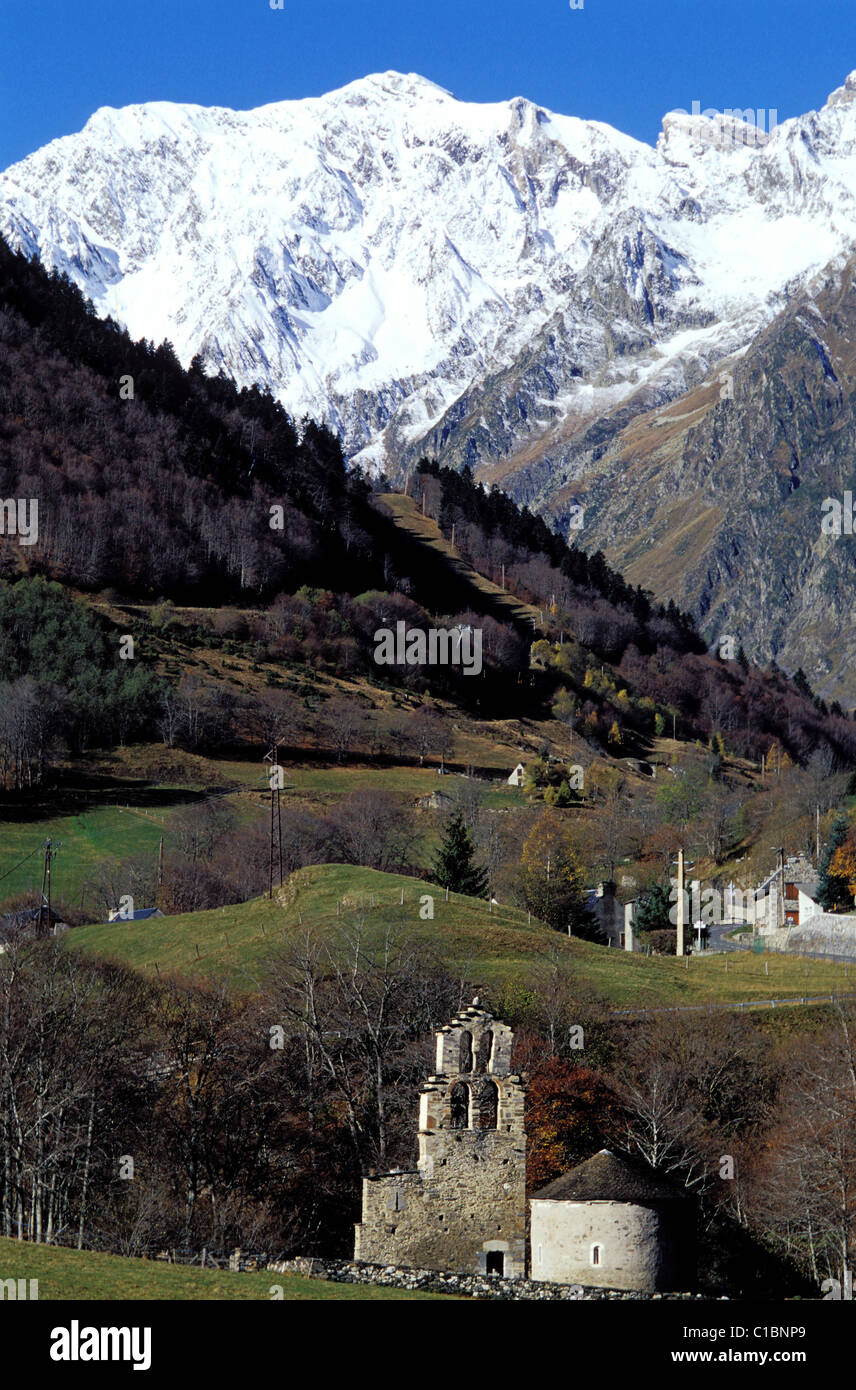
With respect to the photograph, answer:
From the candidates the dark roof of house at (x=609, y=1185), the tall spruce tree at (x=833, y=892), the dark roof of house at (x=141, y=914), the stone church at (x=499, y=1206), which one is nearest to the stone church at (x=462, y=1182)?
the stone church at (x=499, y=1206)

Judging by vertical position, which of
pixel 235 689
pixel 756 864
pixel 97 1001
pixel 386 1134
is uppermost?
pixel 235 689

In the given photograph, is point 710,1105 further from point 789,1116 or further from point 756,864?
point 756,864

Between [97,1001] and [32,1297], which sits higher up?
[97,1001]

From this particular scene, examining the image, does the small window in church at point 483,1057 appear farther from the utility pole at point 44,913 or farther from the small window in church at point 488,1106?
the utility pole at point 44,913

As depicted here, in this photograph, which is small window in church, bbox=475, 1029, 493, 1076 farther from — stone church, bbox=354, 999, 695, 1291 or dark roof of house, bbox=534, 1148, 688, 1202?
dark roof of house, bbox=534, 1148, 688, 1202

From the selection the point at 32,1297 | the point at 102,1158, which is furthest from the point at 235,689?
the point at 32,1297
